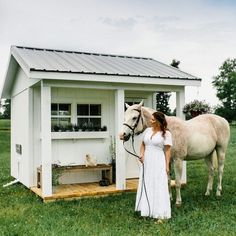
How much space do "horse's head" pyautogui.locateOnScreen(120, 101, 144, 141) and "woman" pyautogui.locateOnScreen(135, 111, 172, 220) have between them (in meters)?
0.53

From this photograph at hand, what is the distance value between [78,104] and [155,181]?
4.19m

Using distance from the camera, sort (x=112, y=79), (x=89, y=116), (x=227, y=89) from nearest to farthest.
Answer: (x=112, y=79) → (x=89, y=116) → (x=227, y=89)

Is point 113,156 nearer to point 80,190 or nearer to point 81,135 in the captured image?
point 81,135

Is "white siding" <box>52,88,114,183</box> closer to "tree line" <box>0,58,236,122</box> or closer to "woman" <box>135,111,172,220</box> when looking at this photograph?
"woman" <box>135,111,172,220</box>

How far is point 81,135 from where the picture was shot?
31.4ft

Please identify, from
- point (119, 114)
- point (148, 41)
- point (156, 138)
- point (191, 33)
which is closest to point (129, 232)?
point (156, 138)

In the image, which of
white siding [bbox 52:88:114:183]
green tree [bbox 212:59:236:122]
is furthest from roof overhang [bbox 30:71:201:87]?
green tree [bbox 212:59:236:122]

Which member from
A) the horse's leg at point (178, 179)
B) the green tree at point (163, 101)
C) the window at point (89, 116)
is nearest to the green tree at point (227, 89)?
the green tree at point (163, 101)

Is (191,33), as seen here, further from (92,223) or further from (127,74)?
(92,223)

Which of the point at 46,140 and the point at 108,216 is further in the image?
the point at 46,140

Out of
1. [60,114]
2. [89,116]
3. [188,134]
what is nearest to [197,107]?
[188,134]

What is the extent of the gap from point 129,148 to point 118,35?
A: 498 cm

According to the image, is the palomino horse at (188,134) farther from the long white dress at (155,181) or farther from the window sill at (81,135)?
the window sill at (81,135)

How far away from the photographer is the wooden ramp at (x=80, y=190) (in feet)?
27.2
